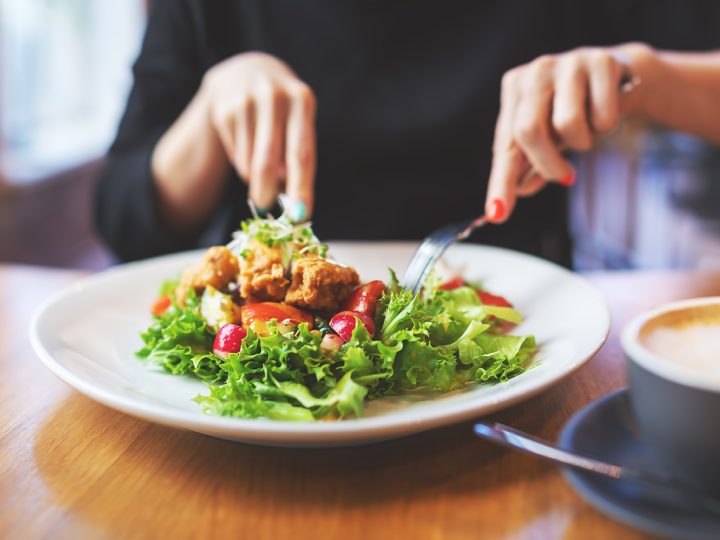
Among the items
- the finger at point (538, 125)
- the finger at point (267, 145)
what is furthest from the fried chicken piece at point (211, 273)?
the finger at point (538, 125)

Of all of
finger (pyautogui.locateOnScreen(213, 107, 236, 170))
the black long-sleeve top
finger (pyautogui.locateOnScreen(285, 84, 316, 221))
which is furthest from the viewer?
the black long-sleeve top

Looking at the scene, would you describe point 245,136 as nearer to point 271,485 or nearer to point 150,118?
point 150,118

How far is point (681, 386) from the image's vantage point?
1.73 ft

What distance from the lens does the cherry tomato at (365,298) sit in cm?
98

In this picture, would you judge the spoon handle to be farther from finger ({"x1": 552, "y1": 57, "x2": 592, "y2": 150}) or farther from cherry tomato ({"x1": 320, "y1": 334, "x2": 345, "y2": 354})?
finger ({"x1": 552, "y1": 57, "x2": 592, "y2": 150})

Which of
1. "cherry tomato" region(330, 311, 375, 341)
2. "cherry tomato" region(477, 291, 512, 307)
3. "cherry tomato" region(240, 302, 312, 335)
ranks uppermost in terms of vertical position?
"cherry tomato" region(330, 311, 375, 341)

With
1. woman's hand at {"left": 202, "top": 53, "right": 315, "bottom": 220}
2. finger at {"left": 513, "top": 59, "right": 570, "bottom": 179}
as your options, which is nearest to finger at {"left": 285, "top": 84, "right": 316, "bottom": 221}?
woman's hand at {"left": 202, "top": 53, "right": 315, "bottom": 220}

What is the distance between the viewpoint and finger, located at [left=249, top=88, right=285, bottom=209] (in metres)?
1.30

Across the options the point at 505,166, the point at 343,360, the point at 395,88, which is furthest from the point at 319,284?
the point at 395,88

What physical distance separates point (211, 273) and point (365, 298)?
0.25 meters

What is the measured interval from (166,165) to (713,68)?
1187 millimetres

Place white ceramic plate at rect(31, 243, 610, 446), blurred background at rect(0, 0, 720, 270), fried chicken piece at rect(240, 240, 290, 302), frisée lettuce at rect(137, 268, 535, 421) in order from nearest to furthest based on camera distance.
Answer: white ceramic plate at rect(31, 243, 610, 446)
frisée lettuce at rect(137, 268, 535, 421)
fried chicken piece at rect(240, 240, 290, 302)
blurred background at rect(0, 0, 720, 270)

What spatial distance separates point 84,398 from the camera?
0.90 meters

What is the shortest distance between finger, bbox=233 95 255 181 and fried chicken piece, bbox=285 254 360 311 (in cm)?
42
